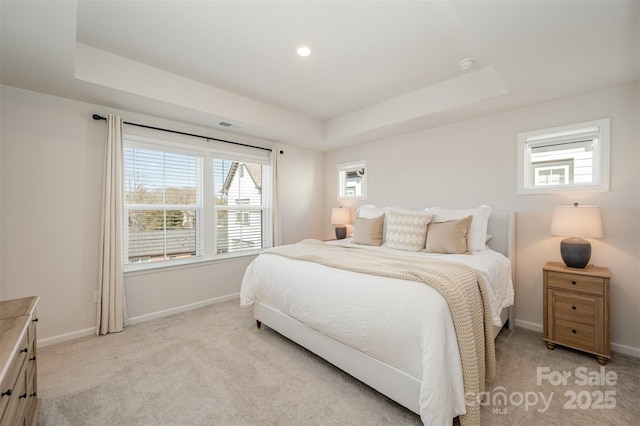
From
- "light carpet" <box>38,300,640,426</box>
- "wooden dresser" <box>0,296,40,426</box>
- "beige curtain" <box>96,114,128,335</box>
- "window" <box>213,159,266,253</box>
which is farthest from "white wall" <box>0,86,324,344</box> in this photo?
"wooden dresser" <box>0,296,40,426</box>

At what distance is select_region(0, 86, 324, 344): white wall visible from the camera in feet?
7.89

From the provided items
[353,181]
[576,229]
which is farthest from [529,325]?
[353,181]

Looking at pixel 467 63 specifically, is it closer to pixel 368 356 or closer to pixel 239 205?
pixel 368 356

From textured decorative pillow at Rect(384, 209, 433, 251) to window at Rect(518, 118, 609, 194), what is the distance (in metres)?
1.06

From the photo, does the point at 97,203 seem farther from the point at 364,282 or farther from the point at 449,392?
the point at 449,392

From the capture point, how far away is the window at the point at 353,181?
14.8 ft

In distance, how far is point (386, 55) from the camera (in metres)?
2.46

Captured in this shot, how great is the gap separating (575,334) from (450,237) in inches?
48.1

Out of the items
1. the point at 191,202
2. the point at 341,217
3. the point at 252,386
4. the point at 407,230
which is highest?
the point at 191,202

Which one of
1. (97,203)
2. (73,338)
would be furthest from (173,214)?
(73,338)

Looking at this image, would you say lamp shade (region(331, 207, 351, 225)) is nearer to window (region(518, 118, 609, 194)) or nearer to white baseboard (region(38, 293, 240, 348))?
white baseboard (region(38, 293, 240, 348))

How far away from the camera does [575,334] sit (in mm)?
2293

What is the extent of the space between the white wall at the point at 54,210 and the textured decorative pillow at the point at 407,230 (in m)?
2.85

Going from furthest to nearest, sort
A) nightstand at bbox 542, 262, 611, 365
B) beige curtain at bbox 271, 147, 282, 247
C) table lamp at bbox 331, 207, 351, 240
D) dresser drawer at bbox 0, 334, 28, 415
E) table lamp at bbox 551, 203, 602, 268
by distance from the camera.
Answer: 1. table lamp at bbox 331, 207, 351, 240
2. beige curtain at bbox 271, 147, 282, 247
3. table lamp at bbox 551, 203, 602, 268
4. nightstand at bbox 542, 262, 611, 365
5. dresser drawer at bbox 0, 334, 28, 415
